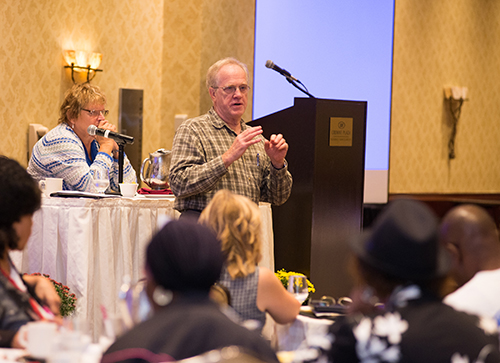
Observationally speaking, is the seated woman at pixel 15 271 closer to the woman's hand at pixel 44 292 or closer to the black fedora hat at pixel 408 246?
the woman's hand at pixel 44 292

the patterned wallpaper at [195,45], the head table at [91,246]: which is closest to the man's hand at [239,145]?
the head table at [91,246]

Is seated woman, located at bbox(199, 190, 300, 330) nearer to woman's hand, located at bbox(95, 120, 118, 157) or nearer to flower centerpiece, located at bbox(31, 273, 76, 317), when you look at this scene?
flower centerpiece, located at bbox(31, 273, 76, 317)

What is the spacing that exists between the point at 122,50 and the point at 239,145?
4.60 m

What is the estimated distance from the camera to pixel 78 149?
347cm

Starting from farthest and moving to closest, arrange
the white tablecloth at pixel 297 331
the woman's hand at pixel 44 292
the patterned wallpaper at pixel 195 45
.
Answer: the patterned wallpaper at pixel 195 45 → the white tablecloth at pixel 297 331 → the woman's hand at pixel 44 292

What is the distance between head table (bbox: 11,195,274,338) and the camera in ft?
10.0

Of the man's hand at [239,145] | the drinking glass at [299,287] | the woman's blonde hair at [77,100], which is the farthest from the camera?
the woman's blonde hair at [77,100]

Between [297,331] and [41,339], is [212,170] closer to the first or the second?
[297,331]

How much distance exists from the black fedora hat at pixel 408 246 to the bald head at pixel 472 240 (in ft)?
1.70

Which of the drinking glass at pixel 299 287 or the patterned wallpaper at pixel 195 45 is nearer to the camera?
the drinking glass at pixel 299 287

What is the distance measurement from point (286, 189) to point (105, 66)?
433 centimetres

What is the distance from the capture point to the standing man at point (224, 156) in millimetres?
2965

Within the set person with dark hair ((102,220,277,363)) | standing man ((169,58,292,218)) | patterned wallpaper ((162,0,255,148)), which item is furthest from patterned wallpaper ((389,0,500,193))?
person with dark hair ((102,220,277,363))

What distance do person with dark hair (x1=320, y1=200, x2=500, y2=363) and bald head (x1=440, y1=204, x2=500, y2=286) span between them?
490 mm
